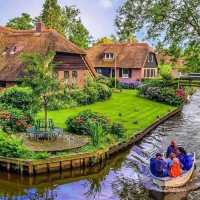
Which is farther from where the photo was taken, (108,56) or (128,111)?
(108,56)

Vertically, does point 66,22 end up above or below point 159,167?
above

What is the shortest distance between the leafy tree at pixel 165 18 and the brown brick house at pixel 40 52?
281 inches

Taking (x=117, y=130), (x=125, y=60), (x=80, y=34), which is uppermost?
(x=80, y=34)

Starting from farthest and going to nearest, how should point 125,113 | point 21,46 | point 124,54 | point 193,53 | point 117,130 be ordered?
point 124,54, point 21,46, point 193,53, point 125,113, point 117,130

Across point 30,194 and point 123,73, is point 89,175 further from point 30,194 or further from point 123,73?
point 123,73

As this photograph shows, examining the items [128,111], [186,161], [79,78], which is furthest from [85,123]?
[79,78]

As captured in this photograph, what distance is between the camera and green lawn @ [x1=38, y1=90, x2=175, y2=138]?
38.3m

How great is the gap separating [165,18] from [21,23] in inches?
1891

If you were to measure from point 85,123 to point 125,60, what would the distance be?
4917 cm

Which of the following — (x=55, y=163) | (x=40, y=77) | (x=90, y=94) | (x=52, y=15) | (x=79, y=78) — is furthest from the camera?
(x=52, y=15)

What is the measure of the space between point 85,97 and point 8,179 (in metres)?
24.8

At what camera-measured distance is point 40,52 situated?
48062mm

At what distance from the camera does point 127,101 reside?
53375 mm

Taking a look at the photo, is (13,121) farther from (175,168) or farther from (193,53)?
(193,53)
